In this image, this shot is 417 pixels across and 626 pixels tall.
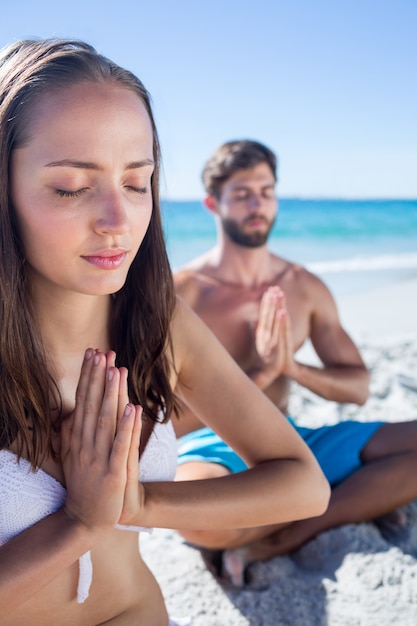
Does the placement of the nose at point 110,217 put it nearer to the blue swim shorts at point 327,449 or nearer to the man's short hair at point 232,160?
the blue swim shorts at point 327,449

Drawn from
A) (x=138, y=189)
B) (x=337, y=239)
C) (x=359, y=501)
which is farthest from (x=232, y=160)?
(x=337, y=239)

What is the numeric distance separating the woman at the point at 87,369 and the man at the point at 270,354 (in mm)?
897

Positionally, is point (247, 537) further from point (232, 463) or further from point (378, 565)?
point (378, 565)

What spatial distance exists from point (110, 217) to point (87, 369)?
0.31 meters

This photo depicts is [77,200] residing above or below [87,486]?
above

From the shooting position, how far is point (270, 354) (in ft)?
10.1

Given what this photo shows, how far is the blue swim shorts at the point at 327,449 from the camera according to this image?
280 cm

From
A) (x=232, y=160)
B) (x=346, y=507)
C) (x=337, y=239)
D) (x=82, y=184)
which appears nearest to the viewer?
(x=82, y=184)

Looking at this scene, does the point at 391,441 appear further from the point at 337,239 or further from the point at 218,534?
the point at 337,239

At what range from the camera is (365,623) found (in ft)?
6.93

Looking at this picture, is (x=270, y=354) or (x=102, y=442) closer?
(x=102, y=442)

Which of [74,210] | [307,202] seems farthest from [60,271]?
[307,202]

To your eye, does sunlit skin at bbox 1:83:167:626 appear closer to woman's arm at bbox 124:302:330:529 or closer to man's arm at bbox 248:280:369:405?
woman's arm at bbox 124:302:330:529

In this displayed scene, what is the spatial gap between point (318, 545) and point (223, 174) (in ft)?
6.52
